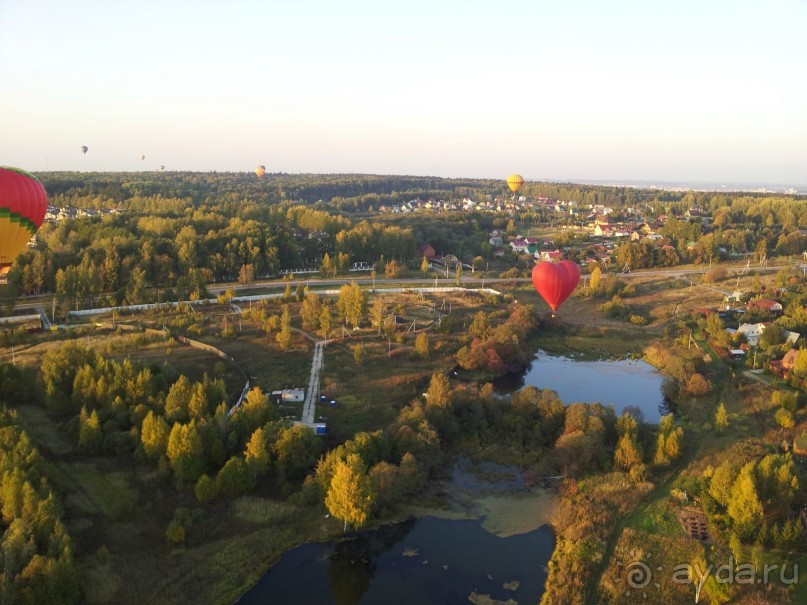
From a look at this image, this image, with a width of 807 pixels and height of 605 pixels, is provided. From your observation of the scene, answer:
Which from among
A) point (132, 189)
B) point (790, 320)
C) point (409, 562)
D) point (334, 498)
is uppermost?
point (132, 189)

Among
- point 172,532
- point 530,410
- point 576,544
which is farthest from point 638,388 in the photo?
point 172,532

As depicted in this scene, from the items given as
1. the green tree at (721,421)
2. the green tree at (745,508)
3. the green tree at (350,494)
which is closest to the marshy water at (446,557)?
the green tree at (350,494)

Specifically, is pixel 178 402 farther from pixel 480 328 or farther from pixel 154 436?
pixel 480 328

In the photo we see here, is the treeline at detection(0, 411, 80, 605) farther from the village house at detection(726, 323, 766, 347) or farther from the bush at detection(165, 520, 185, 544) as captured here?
the village house at detection(726, 323, 766, 347)

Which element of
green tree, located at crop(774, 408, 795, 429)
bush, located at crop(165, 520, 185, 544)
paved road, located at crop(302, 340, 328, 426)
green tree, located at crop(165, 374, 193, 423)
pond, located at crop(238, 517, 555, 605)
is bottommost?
pond, located at crop(238, 517, 555, 605)

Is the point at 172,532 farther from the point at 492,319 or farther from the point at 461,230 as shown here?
the point at 461,230

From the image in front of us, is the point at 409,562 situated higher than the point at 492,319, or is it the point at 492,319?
the point at 492,319

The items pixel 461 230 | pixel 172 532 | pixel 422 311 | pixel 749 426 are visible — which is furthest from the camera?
pixel 461 230

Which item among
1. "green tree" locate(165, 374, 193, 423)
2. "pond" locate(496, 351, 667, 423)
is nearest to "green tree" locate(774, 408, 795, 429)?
"pond" locate(496, 351, 667, 423)
